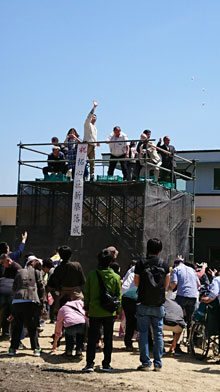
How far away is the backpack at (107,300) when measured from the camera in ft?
31.8

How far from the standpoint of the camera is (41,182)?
17.7 metres

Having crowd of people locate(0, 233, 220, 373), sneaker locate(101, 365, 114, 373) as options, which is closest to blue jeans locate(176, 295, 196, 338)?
crowd of people locate(0, 233, 220, 373)

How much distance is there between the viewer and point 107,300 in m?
9.70

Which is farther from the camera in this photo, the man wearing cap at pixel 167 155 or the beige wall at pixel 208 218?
the beige wall at pixel 208 218

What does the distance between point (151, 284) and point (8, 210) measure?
53.3ft

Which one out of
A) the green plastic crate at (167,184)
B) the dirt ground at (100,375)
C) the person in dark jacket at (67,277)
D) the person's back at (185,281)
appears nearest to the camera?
the dirt ground at (100,375)

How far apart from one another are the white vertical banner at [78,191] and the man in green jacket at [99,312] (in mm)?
7073

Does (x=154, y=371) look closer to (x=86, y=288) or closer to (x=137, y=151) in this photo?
(x=86, y=288)

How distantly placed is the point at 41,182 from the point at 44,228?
1231mm

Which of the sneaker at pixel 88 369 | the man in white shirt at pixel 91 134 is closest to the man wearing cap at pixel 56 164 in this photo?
the man in white shirt at pixel 91 134

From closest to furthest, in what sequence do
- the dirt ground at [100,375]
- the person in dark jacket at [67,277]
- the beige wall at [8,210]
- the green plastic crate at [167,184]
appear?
the dirt ground at [100,375] → the person in dark jacket at [67,277] → the green plastic crate at [167,184] → the beige wall at [8,210]

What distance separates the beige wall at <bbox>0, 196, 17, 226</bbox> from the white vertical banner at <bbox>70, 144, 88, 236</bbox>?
7622 millimetres

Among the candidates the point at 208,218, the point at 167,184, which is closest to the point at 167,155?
the point at 167,184

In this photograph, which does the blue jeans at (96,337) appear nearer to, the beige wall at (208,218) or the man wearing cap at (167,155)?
the man wearing cap at (167,155)
